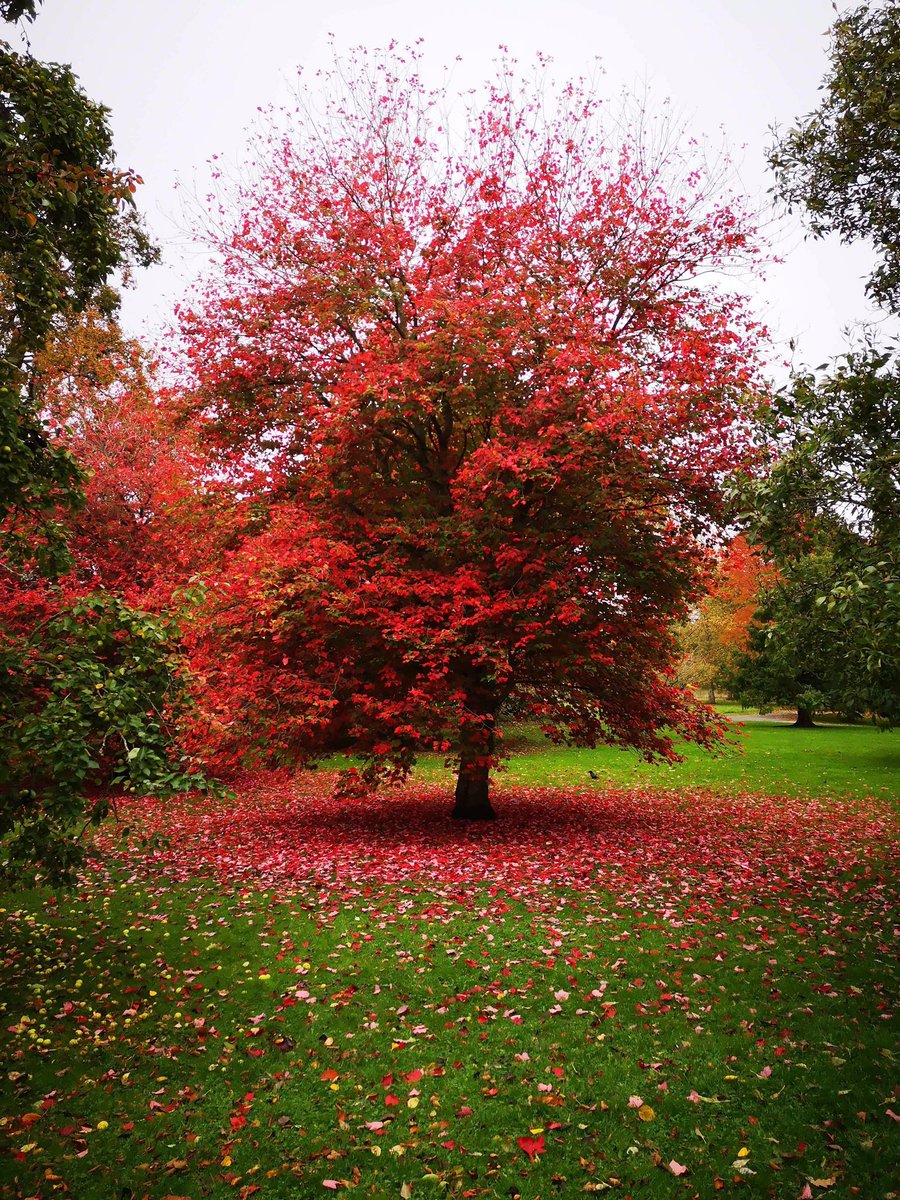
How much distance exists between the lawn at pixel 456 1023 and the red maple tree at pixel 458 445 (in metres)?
3.15

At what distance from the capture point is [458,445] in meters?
16.8

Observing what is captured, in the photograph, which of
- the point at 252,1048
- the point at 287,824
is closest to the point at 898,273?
the point at 252,1048

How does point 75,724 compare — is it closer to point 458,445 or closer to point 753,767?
point 458,445

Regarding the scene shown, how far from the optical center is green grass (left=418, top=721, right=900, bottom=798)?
23.1 m

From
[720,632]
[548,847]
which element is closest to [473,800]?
[548,847]

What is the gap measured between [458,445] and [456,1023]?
12.5 metres

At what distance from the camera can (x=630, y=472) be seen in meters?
13.1

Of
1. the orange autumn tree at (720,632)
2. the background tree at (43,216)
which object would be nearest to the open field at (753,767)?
the orange autumn tree at (720,632)

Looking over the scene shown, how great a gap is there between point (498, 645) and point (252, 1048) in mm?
8004

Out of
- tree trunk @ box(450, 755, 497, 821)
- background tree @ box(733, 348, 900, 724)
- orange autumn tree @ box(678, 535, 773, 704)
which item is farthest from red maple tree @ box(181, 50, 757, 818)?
orange autumn tree @ box(678, 535, 773, 704)

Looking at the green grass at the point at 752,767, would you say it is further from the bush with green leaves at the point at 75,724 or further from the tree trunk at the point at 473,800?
the bush with green leaves at the point at 75,724

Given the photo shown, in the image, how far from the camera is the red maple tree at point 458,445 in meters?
13.1

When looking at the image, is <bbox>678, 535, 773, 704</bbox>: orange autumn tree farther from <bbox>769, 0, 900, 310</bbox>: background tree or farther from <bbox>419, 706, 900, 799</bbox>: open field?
<bbox>769, 0, 900, 310</bbox>: background tree

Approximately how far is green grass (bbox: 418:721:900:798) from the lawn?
7.93 meters
